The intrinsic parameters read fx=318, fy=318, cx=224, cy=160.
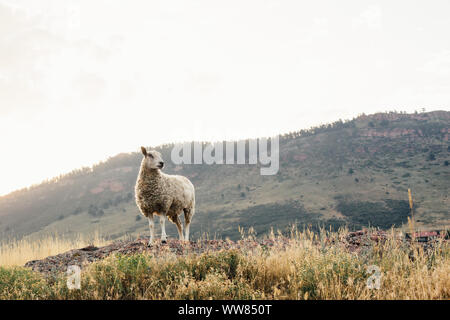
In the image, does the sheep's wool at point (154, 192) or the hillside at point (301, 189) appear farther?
the hillside at point (301, 189)

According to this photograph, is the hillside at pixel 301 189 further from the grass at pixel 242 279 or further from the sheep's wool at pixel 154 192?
the grass at pixel 242 279

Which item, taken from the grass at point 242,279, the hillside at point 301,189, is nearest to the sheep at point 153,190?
the grass at point 242,279

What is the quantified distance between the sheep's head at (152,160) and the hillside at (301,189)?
1074 inches

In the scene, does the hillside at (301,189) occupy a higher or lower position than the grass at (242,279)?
higher

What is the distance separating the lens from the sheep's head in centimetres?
1016

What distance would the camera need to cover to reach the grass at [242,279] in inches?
196

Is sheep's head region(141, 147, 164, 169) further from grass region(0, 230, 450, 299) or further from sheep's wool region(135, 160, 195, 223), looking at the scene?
grass region(0, 230, 450, 299)

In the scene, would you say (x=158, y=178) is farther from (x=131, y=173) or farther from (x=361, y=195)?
(x=131, y=173)

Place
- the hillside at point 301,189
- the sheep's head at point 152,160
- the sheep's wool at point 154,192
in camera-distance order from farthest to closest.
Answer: the hillside at point 301,189 → the sheep's wool at point 154,192 → the sheep's head at point 152,160

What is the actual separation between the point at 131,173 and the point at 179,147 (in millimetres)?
14857

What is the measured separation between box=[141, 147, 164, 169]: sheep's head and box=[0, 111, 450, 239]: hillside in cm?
2728

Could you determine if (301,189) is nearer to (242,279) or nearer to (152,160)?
(152,160)

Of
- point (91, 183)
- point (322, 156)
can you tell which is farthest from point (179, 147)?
→ point (322, 156)

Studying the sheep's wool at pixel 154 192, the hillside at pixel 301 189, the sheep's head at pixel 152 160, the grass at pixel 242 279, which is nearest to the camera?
the grass at pixel 242 279
